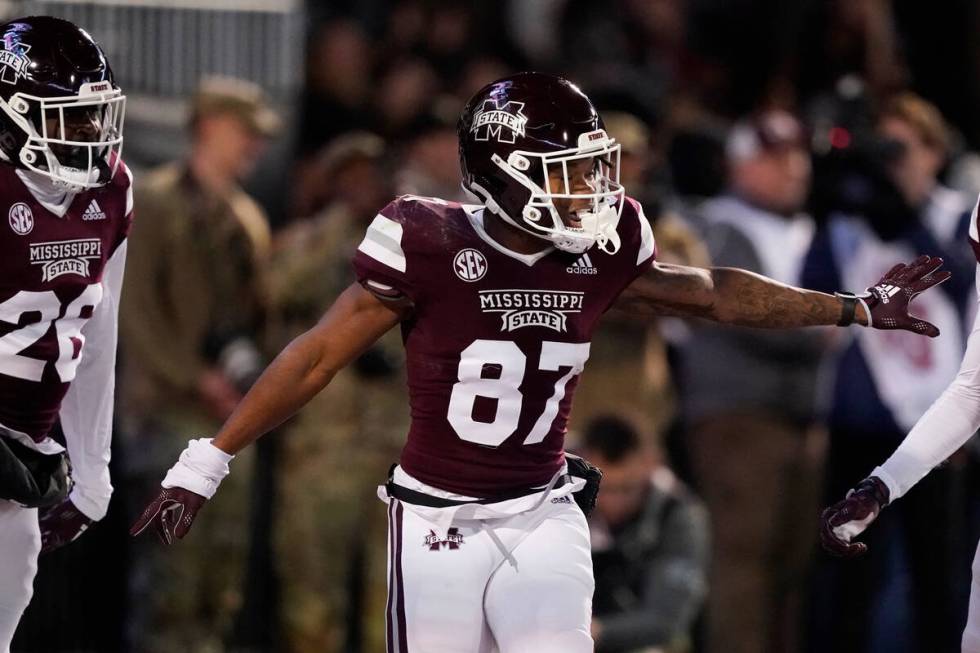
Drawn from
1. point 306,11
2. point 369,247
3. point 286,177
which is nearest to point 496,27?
point 306,11

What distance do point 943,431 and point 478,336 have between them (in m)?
1.18

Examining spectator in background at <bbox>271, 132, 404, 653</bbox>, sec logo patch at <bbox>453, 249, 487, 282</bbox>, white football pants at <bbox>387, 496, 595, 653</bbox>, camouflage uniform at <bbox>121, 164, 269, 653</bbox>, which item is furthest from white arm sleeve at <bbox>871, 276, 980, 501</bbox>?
camouflage uniform at <bbox>121, 164, 269, 653</bbox>

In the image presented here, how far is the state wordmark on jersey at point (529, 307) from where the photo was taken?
462 cm

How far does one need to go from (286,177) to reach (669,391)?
191 centimetres

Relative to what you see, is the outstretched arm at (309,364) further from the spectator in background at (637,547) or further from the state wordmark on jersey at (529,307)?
the spectator in background at (637,547)

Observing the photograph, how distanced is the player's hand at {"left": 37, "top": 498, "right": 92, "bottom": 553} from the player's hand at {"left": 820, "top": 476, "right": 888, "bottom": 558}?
1.95 metres

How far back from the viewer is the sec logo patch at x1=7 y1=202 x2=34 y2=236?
186 inches

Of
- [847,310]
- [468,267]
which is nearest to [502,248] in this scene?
[468,267]

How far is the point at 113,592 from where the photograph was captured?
789 cm

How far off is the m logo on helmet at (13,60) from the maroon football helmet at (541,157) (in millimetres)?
1089

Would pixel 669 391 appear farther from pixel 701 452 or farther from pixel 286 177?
pixel 286 177

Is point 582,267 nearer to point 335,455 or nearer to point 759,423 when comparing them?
point 759,423

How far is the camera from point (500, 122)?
470 cm

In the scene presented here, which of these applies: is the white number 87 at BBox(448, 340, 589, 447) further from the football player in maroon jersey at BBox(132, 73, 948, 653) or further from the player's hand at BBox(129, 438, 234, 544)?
the player's hand at BBox(129, 438, 234, 544)
